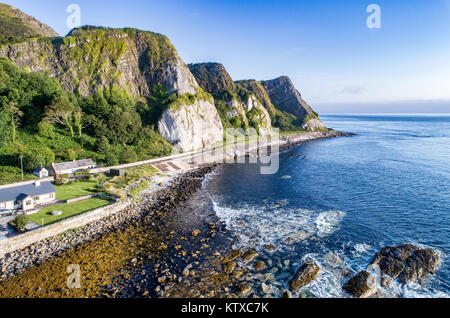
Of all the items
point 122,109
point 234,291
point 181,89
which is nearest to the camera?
point 234,291

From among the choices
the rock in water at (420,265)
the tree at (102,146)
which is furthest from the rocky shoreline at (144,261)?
the tree at (102,146)

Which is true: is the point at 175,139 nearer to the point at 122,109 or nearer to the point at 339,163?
the point at 122,109

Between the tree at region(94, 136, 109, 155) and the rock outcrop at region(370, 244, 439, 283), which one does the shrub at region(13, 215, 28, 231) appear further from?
the rock outcrop at region(370, 244, 439, 283)

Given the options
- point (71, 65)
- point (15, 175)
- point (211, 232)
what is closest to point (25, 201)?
point (15, 175)

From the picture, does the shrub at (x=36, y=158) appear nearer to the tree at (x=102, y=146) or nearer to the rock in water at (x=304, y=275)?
the tree at (x=102, y=146)

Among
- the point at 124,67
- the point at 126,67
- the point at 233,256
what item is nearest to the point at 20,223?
the point at 233,256

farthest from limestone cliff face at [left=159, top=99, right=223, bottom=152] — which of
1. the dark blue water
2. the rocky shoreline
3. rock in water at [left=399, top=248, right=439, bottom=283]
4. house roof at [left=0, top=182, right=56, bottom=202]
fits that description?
rock in water at [left=399, top=248, right=439, bottom=283]
